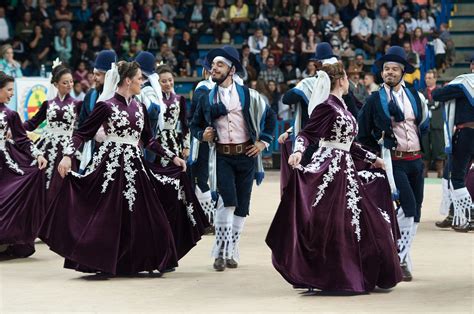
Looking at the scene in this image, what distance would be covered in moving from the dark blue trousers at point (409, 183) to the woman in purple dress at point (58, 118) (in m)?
4.14

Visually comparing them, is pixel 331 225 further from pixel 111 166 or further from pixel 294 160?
pixel 111 166

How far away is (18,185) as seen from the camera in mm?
11789

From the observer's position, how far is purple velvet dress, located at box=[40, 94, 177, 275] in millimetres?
10070

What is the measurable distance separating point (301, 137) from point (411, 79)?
14.1 meters

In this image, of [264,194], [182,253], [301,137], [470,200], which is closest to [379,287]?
[301,137]

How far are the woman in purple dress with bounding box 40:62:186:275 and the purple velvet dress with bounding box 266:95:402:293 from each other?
1.48 m

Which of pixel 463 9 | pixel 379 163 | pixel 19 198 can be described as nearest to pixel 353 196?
pixel 379 163

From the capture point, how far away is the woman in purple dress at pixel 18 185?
11.6m

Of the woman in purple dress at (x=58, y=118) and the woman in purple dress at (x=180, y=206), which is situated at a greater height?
the woman in purple dress at (x=58, y=118)

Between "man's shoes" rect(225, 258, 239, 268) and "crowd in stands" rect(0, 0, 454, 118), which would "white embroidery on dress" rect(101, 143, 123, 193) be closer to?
"man's shoes" rect(225, 258, 239, 268)

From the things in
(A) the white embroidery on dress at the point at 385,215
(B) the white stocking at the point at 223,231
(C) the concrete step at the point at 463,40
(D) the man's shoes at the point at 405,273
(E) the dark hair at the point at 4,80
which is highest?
(C) the concrete step at the point at 463,40

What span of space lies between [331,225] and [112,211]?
2086mm

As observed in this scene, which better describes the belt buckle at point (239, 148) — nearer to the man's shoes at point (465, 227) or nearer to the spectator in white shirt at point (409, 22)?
the man's shoes at point (465, 227)

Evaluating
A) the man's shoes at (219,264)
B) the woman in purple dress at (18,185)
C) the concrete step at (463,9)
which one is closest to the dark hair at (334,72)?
the man's shoes at (219,264)
